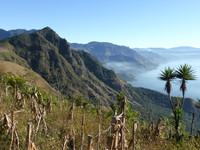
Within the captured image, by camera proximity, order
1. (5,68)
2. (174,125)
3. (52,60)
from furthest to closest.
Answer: (52,60), (5,68), (174,125)

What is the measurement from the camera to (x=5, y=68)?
100250 mm

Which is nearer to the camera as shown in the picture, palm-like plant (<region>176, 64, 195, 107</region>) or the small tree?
the small tree

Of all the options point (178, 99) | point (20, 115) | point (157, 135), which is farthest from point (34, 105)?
point (178, 99)

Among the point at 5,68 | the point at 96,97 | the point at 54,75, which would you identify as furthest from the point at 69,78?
the point at 5,68

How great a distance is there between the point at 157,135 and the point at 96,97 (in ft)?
516

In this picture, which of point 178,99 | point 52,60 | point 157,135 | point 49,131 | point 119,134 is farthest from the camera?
point 52,60

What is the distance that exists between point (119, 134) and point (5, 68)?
10754 centimetres

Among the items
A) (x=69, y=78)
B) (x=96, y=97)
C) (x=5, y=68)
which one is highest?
(x=5, y=68)

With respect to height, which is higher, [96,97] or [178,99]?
[178,99]

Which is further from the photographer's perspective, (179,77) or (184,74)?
(179,77)

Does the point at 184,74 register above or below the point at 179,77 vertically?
above

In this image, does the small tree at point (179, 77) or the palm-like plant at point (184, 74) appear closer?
the small tree at point (179, 77)

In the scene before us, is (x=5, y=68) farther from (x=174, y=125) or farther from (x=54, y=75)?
(x=174, y=125)

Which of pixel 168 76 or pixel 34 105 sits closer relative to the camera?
pixel 34 105
